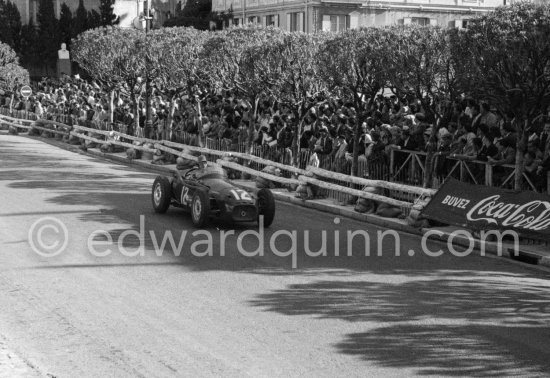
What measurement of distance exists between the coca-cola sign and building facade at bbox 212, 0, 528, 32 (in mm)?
28505

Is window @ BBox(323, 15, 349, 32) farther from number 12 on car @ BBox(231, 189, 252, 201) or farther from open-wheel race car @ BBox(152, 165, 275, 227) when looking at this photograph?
number 12 on car @ BBox(231, 189, 252, 201)

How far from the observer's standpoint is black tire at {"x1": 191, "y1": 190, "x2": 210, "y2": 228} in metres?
17.0

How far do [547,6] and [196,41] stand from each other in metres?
16.9

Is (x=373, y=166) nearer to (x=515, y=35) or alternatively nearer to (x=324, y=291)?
(x=515, y=35)

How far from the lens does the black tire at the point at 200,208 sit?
17.0 metres

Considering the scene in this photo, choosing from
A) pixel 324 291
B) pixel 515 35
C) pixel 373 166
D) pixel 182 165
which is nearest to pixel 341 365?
pixel 324 291

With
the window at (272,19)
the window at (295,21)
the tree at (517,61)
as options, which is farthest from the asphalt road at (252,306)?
the window at (272,19)

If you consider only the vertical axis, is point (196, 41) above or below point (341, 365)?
above

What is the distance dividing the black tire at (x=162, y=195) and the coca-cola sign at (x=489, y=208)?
17.3ft

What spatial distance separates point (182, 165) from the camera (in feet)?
91.7

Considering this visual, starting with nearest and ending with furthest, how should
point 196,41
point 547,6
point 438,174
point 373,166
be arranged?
point 547,6 < point 438,174 < point 373,166 < point 196,41

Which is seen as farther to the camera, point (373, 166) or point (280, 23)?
point (280, 23)

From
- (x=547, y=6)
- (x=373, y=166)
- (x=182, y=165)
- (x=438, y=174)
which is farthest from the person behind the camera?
(x=182, y=165)

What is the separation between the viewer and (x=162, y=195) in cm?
1877
